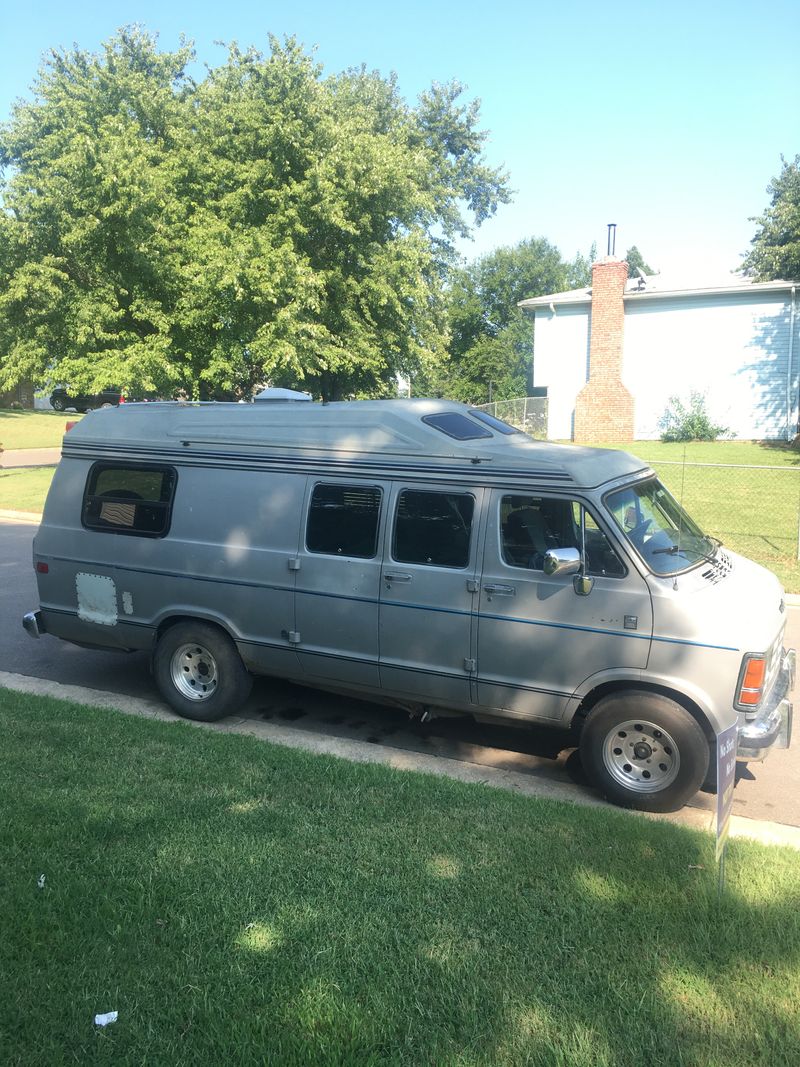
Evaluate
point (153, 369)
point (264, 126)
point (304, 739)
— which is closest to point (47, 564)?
point (304, 739)

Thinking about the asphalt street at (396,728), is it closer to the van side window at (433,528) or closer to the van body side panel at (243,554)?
the van body side panel at (243,554)

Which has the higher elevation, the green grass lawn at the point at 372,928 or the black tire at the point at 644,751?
the black tire at the point at 644,751

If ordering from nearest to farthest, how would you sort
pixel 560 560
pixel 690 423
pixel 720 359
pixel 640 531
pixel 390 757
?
pixel 560 560 < pixel 640 531 < pixel 390 757 < pixel 690 423 < pixel 720 359

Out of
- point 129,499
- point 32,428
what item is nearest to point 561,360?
point 32,428

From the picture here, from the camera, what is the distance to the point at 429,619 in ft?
17.1

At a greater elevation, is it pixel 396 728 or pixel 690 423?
pixel 690 423

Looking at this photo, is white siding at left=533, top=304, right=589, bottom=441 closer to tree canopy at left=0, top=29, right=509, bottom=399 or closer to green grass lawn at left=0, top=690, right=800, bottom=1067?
tree canopy at left=0, top=29, right=509, bottom=399

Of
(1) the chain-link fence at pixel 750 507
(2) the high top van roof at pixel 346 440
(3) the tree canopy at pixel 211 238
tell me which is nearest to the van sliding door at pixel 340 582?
(2) the high top van roof at pixel 346 440

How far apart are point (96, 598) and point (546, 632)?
11.7 feet


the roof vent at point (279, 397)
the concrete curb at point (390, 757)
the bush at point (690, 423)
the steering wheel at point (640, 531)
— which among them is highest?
the bush at point (690, 423)

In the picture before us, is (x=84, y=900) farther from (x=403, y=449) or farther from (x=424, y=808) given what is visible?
(x=403, y=449)

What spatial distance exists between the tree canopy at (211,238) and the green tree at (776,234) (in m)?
19.3

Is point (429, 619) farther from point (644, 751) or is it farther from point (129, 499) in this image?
point (129, 499)

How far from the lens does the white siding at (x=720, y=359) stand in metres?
28.5
